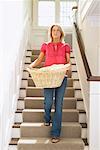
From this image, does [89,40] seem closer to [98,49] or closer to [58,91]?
[98,49]

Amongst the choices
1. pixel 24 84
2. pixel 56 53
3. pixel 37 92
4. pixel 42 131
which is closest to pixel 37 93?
pixel 37 92

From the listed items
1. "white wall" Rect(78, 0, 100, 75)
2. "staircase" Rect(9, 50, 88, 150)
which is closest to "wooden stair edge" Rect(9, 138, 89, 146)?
"staircase" Rect(9, 50, 88, 150)


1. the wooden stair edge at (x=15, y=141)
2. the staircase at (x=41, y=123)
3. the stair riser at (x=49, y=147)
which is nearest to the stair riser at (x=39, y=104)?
the staircase at (x=41, y=123)

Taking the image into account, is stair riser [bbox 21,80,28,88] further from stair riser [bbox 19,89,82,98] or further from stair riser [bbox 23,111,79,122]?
stair riser [bbox 23,111,79,122]

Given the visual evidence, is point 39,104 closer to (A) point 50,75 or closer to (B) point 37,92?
(B) point 37,92

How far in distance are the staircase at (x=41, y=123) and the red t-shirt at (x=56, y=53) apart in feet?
2.72

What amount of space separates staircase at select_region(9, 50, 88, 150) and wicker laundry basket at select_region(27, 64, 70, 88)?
68cm

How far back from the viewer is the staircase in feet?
11.8

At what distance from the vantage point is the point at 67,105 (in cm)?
444

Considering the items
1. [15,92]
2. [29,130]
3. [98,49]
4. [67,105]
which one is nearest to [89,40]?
[98,49]

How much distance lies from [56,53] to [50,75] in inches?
14.0

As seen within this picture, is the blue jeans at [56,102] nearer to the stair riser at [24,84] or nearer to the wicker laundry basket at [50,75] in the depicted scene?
the wicker laundry basket at [50,75]

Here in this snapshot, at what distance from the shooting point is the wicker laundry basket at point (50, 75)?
340 cm

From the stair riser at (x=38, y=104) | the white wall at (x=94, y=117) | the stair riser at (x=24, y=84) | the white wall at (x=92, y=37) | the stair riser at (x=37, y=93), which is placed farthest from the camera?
the stair riser at (x=24, y=84)
